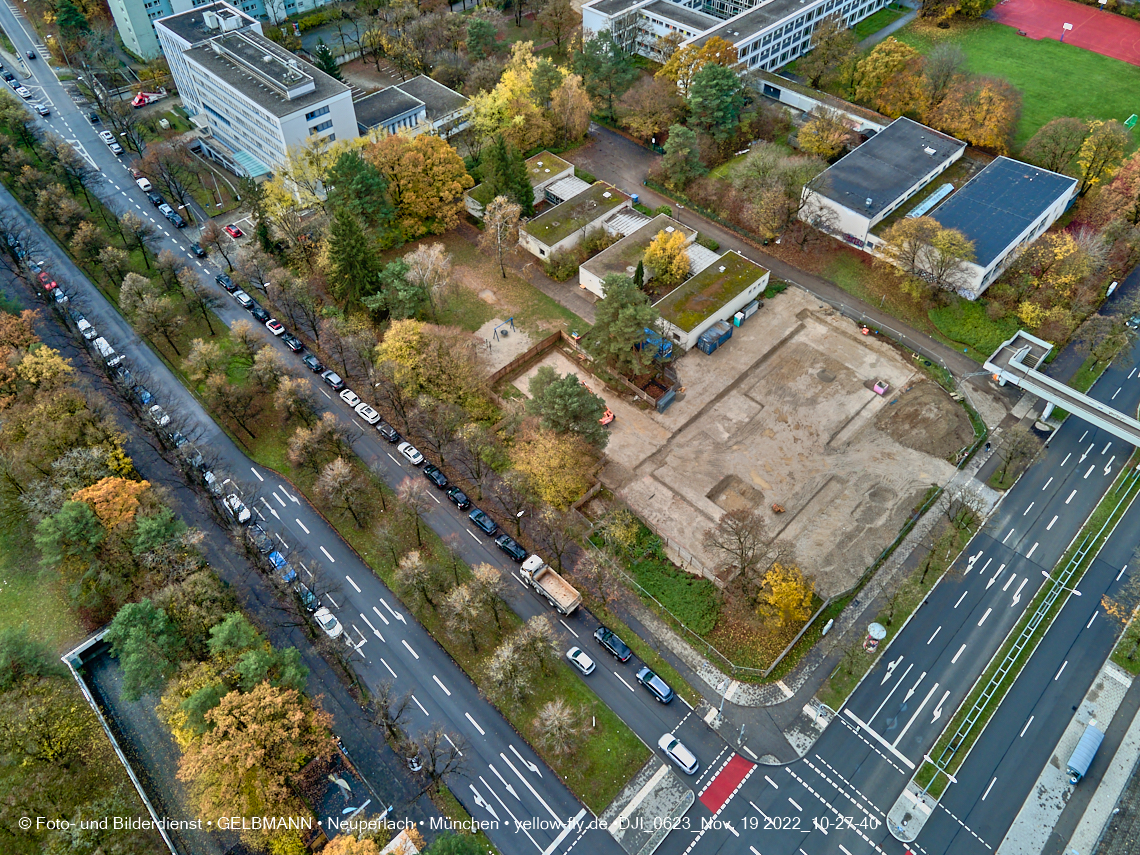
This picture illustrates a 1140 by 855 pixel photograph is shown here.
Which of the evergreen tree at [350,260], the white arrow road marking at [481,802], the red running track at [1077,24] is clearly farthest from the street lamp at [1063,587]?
the red running track at [1077,24]

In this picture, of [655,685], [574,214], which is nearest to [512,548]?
[655,685]

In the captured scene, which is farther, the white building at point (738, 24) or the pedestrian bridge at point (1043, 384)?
the white building at point (738, 24)

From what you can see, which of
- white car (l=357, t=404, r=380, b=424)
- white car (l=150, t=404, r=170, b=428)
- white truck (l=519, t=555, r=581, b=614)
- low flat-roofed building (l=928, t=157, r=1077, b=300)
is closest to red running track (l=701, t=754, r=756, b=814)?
white truck (l=519, t=555, r=581, b=614)

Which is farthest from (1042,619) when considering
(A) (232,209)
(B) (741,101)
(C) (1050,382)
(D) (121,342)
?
(A) (232,209)

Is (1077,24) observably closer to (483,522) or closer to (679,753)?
(483,522)

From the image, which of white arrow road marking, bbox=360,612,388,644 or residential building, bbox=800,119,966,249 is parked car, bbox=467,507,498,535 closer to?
white arrow road marking, bbox=360,612,388,644

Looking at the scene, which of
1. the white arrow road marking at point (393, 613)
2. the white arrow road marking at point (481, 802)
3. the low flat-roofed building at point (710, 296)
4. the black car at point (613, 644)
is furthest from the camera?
the low flat-roofed building at point (710, 296)

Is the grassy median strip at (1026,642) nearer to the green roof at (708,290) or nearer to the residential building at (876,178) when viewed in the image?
the residential building at (876,178)
